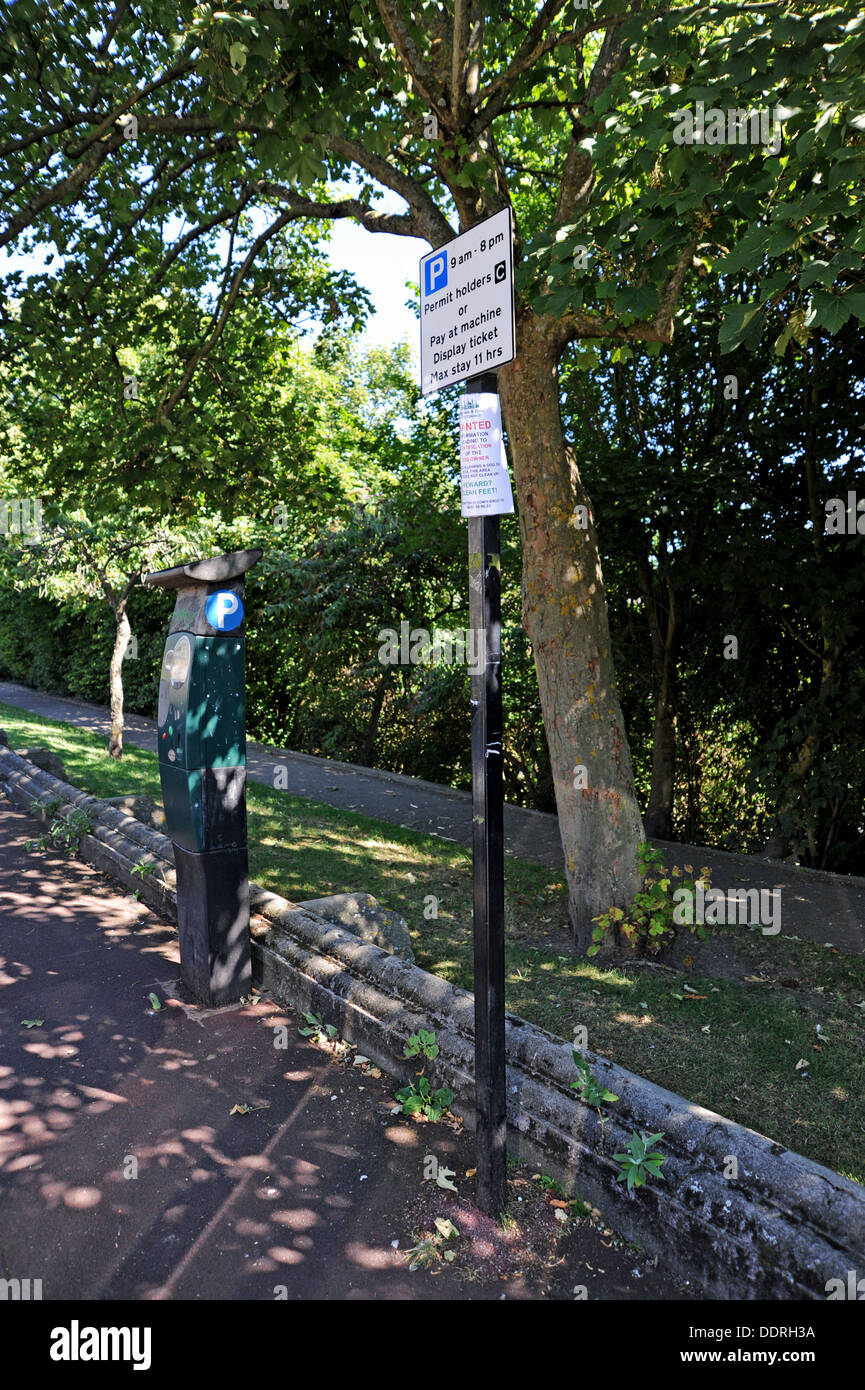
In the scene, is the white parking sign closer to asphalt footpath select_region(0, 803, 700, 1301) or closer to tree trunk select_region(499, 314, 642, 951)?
tree trunk select_region(499, 314, 642, 951)

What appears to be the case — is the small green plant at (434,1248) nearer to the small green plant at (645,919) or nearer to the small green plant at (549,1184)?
the small green plant at (549,1184)

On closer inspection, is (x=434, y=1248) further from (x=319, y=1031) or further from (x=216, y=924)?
(x=216, y=924)

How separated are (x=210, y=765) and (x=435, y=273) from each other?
2.36 meters

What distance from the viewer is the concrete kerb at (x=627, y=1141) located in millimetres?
2168

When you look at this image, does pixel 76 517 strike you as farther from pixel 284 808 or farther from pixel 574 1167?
pixel 574 1167

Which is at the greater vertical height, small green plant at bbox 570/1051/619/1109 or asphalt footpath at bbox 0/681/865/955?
small green plant at bbox 570/1051/619/1109

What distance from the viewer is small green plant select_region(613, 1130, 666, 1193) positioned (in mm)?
2459

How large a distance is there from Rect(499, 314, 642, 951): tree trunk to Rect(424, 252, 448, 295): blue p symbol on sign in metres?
2.48

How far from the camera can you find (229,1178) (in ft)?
9.16

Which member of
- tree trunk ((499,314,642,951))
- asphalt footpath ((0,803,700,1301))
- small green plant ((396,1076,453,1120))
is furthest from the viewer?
tree trunk ((499,314,642,951))

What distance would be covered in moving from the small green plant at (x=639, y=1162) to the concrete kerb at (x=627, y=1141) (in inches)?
1.1

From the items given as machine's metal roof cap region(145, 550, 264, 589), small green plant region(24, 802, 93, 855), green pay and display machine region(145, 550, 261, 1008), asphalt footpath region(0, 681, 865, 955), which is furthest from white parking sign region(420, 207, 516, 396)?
small green plant region(24, 802, 93, 855)

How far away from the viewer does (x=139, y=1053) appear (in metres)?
3.61

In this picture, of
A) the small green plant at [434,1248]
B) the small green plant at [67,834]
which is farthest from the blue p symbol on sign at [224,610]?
the small green plant at [67,834]
